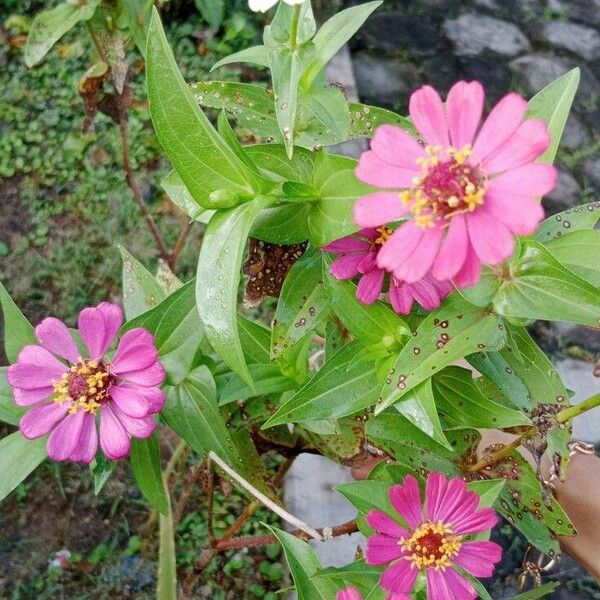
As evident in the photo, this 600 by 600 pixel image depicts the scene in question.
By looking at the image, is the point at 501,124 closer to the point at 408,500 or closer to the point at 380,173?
the point at 380,173

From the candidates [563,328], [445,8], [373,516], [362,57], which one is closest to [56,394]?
[373,516]

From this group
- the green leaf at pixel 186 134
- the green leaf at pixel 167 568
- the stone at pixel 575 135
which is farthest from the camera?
the stone at pixel 575 135

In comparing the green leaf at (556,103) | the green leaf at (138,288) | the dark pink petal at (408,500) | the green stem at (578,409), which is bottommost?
the dark pink petal at (408,500)

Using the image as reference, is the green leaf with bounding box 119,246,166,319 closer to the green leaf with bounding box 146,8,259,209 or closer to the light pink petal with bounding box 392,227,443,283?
the green leaf with bounding box 146,8,259,209

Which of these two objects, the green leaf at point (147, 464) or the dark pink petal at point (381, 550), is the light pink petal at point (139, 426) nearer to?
the green leaf at point (147, 464)

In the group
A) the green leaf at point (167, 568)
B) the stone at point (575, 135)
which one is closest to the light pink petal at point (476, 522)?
the green leaf at point (167, 568)

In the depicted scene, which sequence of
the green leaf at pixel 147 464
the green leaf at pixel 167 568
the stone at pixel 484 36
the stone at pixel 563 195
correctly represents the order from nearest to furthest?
the green leaf at pixel 147 464
the green leaf at pixel 167 568
the stone at pixel 563 195
the stone at pixel 484 36
